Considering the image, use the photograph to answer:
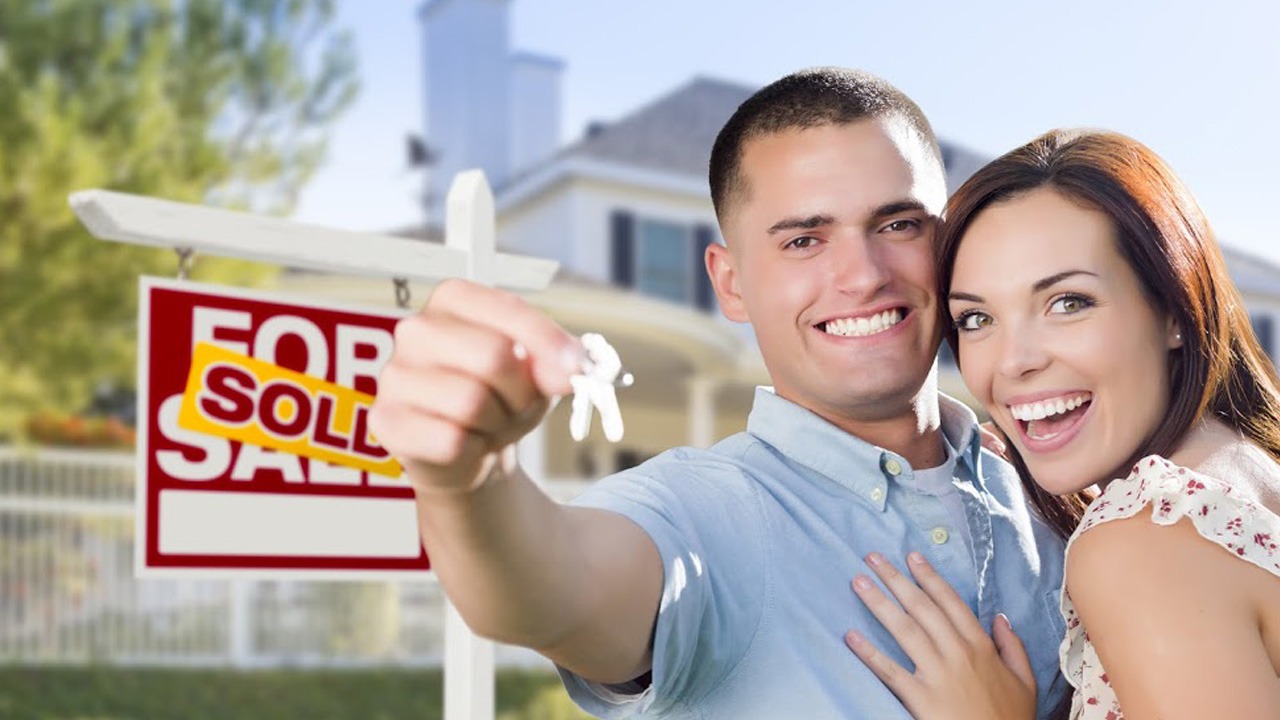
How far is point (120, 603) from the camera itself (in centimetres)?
1218

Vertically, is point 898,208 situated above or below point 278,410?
above

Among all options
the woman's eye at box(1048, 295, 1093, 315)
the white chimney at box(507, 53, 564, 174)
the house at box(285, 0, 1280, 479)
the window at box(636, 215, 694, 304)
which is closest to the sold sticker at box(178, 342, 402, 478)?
the woman's eye at box(1048, 295, 1093, 315)

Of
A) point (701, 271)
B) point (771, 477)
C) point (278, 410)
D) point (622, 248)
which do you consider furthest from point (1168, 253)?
point (701, 271)

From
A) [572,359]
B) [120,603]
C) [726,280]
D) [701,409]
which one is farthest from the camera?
[701,409]

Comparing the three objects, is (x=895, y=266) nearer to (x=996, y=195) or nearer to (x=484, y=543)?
(x=996, y=195)

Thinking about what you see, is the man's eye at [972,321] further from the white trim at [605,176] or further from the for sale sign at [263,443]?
the white trim at [605,176]

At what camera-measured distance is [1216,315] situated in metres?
2.32

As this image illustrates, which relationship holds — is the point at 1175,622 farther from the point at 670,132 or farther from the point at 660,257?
the point at 670,132

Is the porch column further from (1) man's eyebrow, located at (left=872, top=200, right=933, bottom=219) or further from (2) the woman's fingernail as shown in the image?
(2) the woman's fingernail

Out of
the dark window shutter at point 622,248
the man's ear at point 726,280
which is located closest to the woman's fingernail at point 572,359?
the man's ear at point 726,280

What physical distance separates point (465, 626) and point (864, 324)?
1.94 m

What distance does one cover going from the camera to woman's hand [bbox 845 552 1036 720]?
2121 millimetres

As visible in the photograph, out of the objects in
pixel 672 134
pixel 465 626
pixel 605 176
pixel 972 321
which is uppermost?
pixel 972 321

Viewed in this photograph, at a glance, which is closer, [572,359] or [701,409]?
[572,359]
